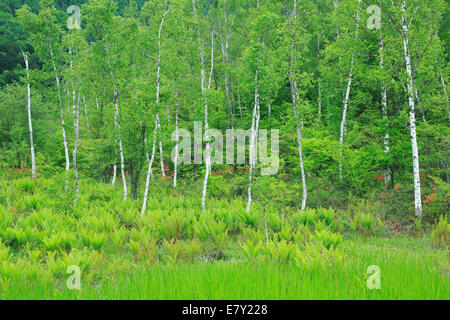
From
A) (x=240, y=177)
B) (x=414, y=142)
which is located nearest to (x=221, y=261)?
(x=240, y=177)

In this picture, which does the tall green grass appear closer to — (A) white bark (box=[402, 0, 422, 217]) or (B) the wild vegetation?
(B) the wild vegetation

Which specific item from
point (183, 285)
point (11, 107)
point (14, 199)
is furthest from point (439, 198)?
point (11, 107)

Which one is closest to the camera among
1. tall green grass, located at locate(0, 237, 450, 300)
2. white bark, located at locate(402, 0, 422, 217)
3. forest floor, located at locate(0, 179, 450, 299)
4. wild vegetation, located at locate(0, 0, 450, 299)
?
tall green grass, located at locate(0, 237, 450, 300)

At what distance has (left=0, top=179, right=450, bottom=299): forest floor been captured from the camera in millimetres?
4301

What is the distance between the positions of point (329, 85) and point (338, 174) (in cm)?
643

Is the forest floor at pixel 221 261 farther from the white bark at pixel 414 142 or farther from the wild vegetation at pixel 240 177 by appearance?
the white bark at pixel 414 142

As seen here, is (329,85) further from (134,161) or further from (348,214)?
(134,161)

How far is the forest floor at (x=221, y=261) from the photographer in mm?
4301

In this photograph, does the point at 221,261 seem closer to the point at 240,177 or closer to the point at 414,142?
the point at 240,177

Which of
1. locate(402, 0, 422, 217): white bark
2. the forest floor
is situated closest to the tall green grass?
the forest floor

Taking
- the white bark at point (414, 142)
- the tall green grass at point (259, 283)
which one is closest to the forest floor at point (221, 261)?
the tall green grass at point (259, 283)

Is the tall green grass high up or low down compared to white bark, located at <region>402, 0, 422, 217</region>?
down

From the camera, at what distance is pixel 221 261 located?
20.2ft

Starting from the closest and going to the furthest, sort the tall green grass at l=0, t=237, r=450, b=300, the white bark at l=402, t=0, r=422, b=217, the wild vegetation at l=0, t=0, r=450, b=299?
the tall green grass at l=0, t=237, r=450, b=300, the wild vegetation at l=0, t=0, r=450, b=299, the white bark at l=402, t=0, r=422, b=217
